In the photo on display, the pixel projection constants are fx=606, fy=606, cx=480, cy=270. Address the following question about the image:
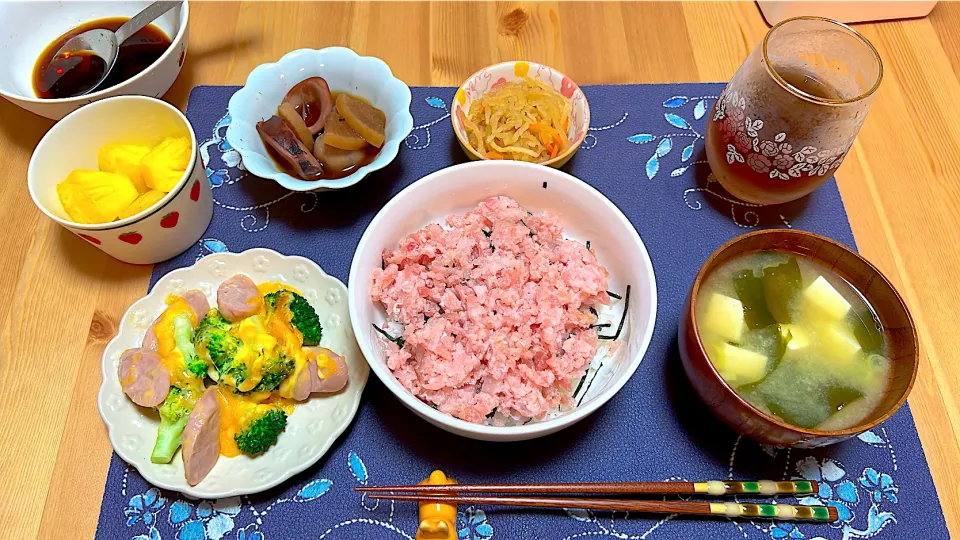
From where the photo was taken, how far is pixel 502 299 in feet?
4.59

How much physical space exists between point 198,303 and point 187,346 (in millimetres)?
128

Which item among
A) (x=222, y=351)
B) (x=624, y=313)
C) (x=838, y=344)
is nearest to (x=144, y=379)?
(x=222, y=351)

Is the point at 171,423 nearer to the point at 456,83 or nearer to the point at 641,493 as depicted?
the point at 641,493

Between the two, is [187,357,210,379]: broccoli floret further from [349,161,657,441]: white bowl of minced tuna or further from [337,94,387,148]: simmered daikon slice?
[337,94,387,148]: simmered daikon slice

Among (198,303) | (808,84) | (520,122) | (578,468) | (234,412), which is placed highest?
(808,84)

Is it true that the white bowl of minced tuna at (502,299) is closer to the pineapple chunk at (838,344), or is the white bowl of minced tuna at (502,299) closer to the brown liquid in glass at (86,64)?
the pineapple chunk at (838,344)

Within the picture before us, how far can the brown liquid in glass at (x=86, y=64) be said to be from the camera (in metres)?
1.92

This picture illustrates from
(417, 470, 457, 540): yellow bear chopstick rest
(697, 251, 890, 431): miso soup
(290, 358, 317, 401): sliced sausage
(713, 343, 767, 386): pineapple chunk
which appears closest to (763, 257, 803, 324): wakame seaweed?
(697, 251, 890, 431): miso soup

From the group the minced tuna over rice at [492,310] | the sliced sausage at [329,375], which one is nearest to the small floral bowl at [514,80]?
the minced tuna over rice at [492,310]

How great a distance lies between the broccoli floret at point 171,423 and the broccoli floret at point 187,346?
6cm

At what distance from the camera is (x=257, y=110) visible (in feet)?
5.83

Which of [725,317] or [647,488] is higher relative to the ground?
[725,317]

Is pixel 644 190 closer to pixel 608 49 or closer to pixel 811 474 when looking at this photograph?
pixel 608 49

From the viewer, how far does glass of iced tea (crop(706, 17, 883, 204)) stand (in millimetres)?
1509
